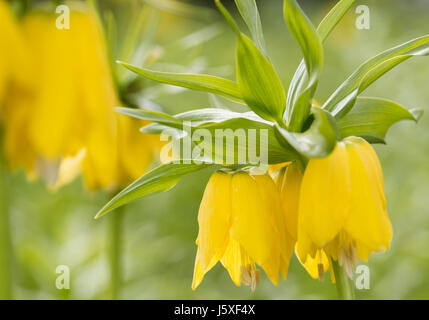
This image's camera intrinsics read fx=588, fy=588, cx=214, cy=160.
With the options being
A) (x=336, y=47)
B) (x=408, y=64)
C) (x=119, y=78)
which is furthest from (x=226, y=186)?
(x=336, y=47)

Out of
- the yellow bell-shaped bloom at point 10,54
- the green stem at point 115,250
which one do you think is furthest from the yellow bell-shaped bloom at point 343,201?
the green stem at point 115,250

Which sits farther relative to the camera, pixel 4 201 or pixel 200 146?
pixel 4 201

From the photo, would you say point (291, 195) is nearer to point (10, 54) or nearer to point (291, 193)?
point (291, 193)

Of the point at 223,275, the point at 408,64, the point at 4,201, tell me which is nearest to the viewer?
the point at 4,201

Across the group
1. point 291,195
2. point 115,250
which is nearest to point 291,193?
point 291,195

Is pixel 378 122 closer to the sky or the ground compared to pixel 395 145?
closer to the ground

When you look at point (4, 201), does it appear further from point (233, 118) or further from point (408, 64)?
point (408, 64)
